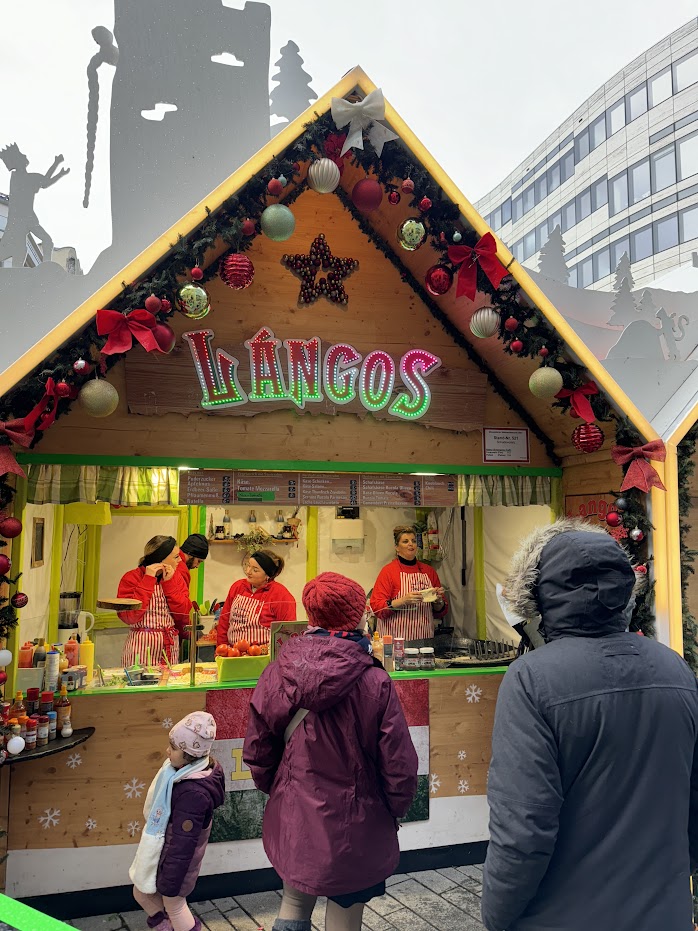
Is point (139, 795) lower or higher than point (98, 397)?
lower

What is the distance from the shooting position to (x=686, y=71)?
14914 mm

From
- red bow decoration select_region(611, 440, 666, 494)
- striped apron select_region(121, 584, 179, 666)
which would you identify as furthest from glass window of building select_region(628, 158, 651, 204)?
striped apron select_region(121, 584, 179, 666)

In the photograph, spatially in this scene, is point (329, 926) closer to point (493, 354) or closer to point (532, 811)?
point (532, 811)

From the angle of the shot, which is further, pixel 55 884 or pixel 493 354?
pixel 493 354

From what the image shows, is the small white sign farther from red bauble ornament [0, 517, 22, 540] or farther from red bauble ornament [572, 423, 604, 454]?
red bauble ornament [0, 517, 22, 540]

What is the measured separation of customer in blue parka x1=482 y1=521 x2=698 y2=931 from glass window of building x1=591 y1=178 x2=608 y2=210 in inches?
358

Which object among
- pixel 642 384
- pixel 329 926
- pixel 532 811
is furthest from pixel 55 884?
pixel 642 384

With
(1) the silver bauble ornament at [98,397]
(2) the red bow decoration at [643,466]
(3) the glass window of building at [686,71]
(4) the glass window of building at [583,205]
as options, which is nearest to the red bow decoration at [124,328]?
(1) the silver bauble ornament at [98,397]

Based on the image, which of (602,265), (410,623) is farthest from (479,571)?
(602,265)

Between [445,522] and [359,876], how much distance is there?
18.8 ft

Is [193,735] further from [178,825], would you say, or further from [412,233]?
[412,233]

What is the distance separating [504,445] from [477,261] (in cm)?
179

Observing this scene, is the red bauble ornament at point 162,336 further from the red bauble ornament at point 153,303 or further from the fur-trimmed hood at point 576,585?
the fur-trimmed hood at point 576,585

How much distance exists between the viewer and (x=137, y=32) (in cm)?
469
